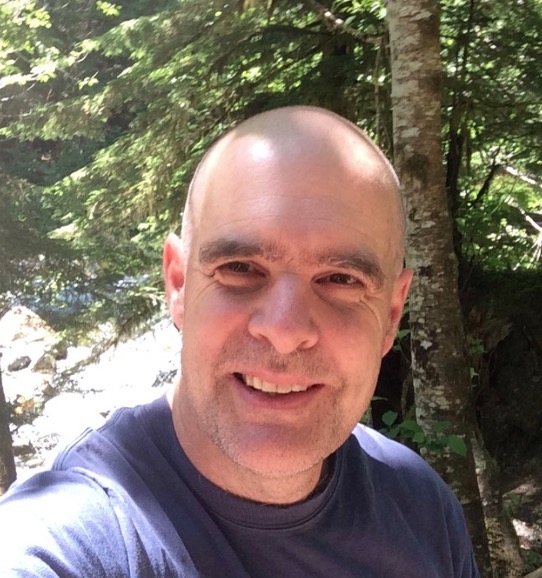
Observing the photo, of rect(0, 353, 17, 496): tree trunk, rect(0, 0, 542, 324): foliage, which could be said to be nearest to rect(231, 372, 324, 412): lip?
rect(0, 0, 542, 324): foliage

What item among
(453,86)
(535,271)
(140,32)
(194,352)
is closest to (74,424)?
(140,32)

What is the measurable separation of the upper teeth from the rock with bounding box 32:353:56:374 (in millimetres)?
11945

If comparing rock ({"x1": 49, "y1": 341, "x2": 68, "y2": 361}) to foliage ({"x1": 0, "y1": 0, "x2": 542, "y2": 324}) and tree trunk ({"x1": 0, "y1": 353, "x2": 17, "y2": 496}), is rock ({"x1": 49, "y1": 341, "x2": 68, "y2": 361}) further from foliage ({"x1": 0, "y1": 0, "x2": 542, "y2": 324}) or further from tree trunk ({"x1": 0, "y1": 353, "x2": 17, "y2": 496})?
foliage ({"x1": 0, "y1": 0, "x2": 542, "y2": 324})

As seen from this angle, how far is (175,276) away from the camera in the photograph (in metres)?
1.35

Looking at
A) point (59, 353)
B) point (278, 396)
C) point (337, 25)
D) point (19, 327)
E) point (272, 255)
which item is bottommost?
point (19, 327)

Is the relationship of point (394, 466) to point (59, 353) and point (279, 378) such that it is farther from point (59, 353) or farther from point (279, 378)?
point (59, 353)

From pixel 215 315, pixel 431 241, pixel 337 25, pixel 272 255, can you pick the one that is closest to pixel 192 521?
pixel 215 315

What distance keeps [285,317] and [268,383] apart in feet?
0.44

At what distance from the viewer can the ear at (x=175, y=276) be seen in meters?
1.32

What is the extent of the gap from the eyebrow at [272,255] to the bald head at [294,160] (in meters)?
0.09

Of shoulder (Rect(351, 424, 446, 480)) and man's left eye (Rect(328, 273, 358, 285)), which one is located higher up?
man's left eye (Rect(328, 273, 358, 285))

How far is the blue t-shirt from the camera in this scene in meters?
0.93

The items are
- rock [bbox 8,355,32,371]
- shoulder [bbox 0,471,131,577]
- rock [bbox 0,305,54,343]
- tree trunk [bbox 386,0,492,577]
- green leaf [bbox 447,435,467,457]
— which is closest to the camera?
shoulder [bbox 0,471,131,577]

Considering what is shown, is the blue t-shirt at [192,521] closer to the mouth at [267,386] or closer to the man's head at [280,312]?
the man's head at [280,312]
